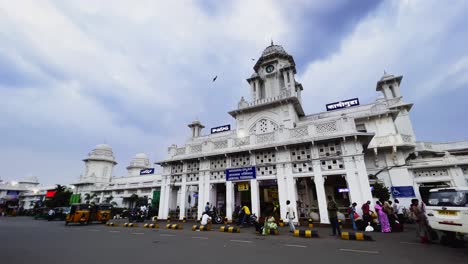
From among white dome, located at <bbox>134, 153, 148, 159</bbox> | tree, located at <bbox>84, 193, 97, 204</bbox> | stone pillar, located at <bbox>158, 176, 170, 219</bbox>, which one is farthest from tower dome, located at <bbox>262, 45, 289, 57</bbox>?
white dome, located at <bbox>134, 153, 148, 159</bbox>

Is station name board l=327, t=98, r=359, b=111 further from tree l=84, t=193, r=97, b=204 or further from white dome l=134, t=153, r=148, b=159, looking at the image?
white dome l=134, t=153, r=148, b=159

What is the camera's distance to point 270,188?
19.8 metres

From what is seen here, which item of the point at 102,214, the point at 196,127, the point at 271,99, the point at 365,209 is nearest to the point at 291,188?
the point at 365,209

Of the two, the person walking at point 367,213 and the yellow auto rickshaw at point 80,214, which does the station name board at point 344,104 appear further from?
the yellow auto rickshaw at point 80,214

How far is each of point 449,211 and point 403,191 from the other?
14936mm

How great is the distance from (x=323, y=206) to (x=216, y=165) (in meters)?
8.79

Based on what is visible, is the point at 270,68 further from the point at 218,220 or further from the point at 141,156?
the point at 141,156

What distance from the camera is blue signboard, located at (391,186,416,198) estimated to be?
18.3 m

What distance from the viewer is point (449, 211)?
6609 mm

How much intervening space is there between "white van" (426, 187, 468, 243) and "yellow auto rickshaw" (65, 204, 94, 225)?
907 inches

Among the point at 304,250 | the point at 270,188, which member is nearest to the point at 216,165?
the point at 270,188

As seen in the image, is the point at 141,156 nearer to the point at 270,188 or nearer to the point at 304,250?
the point at 270,188

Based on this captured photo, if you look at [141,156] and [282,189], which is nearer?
[282,189]

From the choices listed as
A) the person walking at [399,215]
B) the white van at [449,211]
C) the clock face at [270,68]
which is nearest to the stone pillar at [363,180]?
the person walking at [399,215]
